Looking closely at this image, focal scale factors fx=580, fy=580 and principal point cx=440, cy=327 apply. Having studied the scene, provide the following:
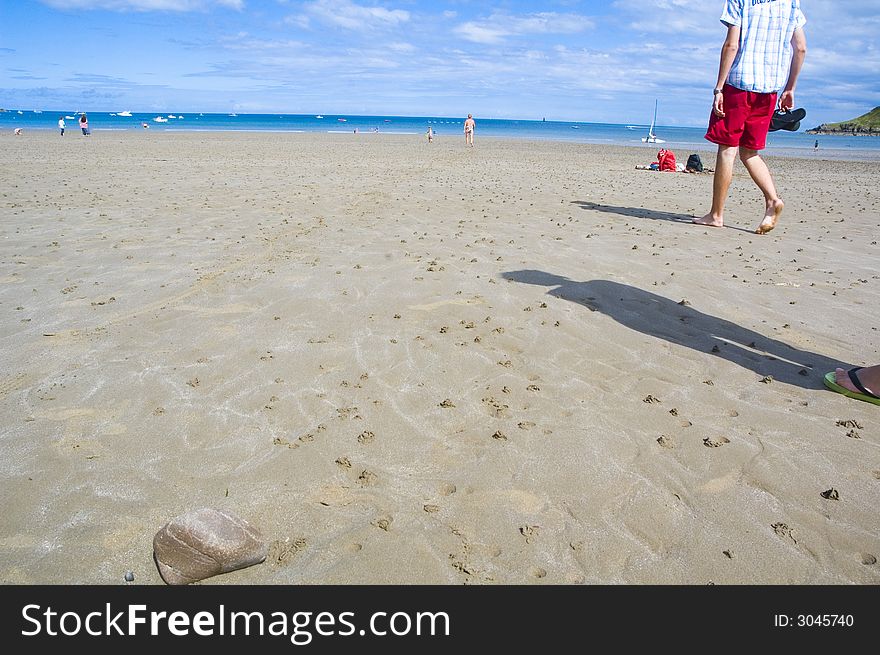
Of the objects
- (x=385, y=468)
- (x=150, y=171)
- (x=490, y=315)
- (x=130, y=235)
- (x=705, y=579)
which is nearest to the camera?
(x=705, y=579)

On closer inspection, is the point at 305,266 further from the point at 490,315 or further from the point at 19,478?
the point at 19,478

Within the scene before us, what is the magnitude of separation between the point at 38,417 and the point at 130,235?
15.7 ft

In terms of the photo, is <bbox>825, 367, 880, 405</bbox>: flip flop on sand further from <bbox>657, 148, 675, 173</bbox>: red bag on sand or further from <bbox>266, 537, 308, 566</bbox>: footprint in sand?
<bbox>657, 148, 675, 173</bbox>: red bag on sand

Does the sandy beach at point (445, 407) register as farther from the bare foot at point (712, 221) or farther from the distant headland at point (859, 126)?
the distant headland at point (859, 126)

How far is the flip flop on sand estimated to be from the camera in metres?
3.27

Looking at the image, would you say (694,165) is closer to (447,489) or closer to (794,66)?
(794,66)

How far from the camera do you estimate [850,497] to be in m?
2.51

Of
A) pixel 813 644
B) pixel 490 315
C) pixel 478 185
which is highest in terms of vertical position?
pixel 478 185

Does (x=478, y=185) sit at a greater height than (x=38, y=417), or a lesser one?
greater

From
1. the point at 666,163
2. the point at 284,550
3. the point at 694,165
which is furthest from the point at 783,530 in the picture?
the point at 666,163

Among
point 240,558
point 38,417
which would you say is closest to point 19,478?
point 38,417

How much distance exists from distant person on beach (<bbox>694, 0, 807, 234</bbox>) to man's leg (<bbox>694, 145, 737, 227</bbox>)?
3.7 inches

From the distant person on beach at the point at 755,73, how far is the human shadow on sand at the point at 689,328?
9.85 feet

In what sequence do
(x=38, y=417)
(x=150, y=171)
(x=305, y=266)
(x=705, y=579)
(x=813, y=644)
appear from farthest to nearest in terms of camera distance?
(x=150, y=171), (x=305, y=266), (x=38, y=417), (x=705, y=579), (x=813, y=644)
